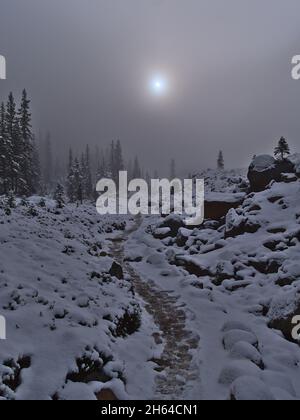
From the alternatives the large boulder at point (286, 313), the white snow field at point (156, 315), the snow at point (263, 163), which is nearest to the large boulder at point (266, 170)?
the snow at point (263, 163)

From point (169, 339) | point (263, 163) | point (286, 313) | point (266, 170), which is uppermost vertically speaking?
point (263, 163)

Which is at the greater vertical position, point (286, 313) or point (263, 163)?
point (263, 163)

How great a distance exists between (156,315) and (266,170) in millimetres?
20015

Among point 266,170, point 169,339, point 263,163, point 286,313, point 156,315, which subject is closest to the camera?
point 169,339

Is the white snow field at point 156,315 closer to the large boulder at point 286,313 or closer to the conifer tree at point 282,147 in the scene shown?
the large boulder at point 286,313

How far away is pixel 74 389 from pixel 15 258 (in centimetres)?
772

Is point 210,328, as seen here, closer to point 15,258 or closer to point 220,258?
point 220,258

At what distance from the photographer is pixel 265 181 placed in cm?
3044

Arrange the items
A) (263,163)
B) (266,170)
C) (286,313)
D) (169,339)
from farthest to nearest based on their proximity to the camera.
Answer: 1. (263,163)
2. (266,170)
3. (286,313)
4. (169,339)

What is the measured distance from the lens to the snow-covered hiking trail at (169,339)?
10.0 m

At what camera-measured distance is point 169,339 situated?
1318 centimetres

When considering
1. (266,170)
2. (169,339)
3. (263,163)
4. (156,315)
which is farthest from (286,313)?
(263,163)

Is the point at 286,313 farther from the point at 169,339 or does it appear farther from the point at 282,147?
the point at 282,147

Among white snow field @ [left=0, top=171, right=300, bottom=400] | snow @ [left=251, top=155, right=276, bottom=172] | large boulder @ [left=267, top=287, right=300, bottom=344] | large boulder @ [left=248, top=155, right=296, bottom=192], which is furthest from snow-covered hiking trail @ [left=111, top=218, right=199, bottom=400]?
snow @ [left=251, top=155, right=276, bottom=172]
